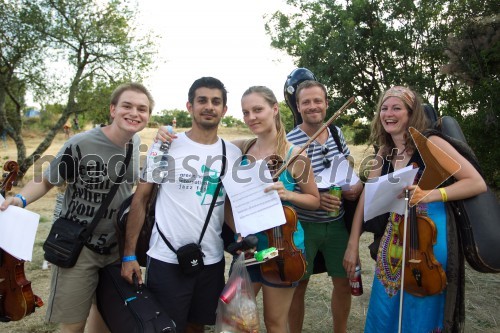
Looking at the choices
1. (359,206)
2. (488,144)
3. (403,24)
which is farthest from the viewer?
(403,24)

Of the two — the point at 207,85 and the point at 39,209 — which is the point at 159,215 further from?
the point at 39,209

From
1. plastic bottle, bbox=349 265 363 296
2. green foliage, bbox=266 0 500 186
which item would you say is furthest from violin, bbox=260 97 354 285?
green foliage, bbox=266 0 500 186

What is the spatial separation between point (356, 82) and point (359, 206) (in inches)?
352

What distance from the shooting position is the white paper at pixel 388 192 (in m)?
2.11

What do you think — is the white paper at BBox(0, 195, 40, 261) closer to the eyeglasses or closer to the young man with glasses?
the young man with glasses

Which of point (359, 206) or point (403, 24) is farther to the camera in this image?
point (403, 24)

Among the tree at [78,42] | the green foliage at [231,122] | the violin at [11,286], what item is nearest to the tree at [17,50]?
the tree at [78,42]

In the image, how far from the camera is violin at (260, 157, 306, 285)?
229cm

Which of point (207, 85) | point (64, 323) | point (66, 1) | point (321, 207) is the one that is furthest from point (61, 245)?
point (66, 1)

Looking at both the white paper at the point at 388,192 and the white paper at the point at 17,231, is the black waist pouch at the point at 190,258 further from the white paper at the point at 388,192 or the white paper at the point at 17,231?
the white paper at the point at 388,192

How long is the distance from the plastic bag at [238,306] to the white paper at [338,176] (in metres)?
0.96

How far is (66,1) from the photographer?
12758mm

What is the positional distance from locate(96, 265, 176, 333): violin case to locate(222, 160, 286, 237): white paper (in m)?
0.66

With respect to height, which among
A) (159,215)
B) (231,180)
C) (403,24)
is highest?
(403,24)
